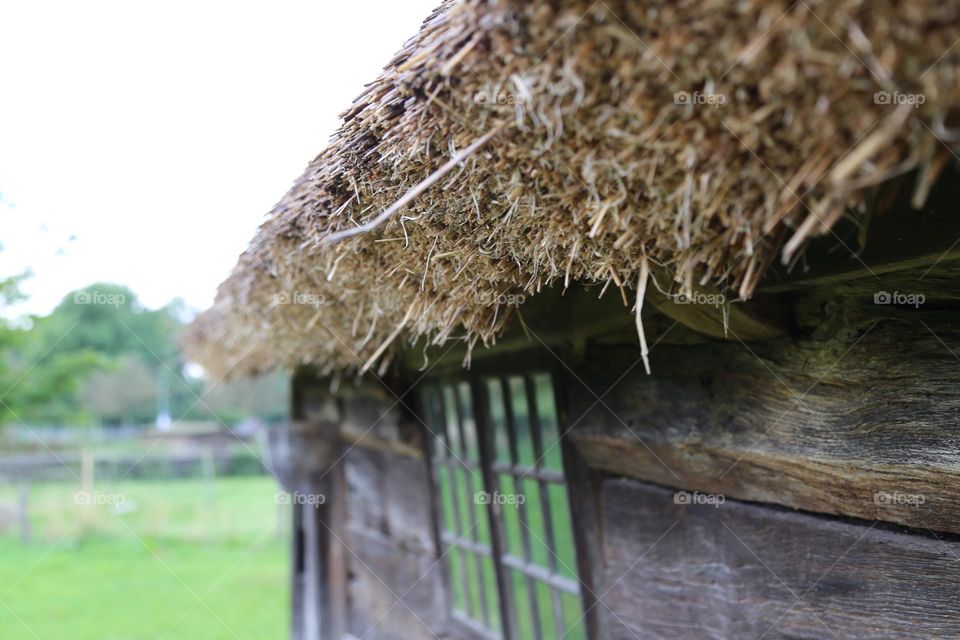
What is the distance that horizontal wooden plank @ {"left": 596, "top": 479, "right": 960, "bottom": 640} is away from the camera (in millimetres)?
1141

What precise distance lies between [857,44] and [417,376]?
2884mm

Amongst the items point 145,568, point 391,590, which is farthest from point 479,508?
point 145,568

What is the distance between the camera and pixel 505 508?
283cm

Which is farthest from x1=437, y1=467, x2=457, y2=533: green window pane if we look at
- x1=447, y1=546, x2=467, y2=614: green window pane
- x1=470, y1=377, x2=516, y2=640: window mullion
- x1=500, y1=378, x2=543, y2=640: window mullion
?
x1=500, y1=378, x2=543, y2=640: window mullion

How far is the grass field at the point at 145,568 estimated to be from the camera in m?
7.07

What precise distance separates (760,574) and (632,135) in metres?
1.06

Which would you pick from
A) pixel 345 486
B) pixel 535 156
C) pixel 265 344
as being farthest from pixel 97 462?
pixel 535 156

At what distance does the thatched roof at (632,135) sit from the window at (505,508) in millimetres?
1071

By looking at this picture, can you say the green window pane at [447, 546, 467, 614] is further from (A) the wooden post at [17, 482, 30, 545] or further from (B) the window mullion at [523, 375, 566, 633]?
(A) the wooden post at [17, 482, 30, 545]

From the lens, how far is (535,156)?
0.99 metres

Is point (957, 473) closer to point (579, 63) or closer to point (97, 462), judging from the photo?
point (579, 63)

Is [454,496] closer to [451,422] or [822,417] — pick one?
[451,422]

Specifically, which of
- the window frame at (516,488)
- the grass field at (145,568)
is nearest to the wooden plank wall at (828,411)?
the window frame at (516,488)

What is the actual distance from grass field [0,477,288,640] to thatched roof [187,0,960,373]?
14.6 feet
